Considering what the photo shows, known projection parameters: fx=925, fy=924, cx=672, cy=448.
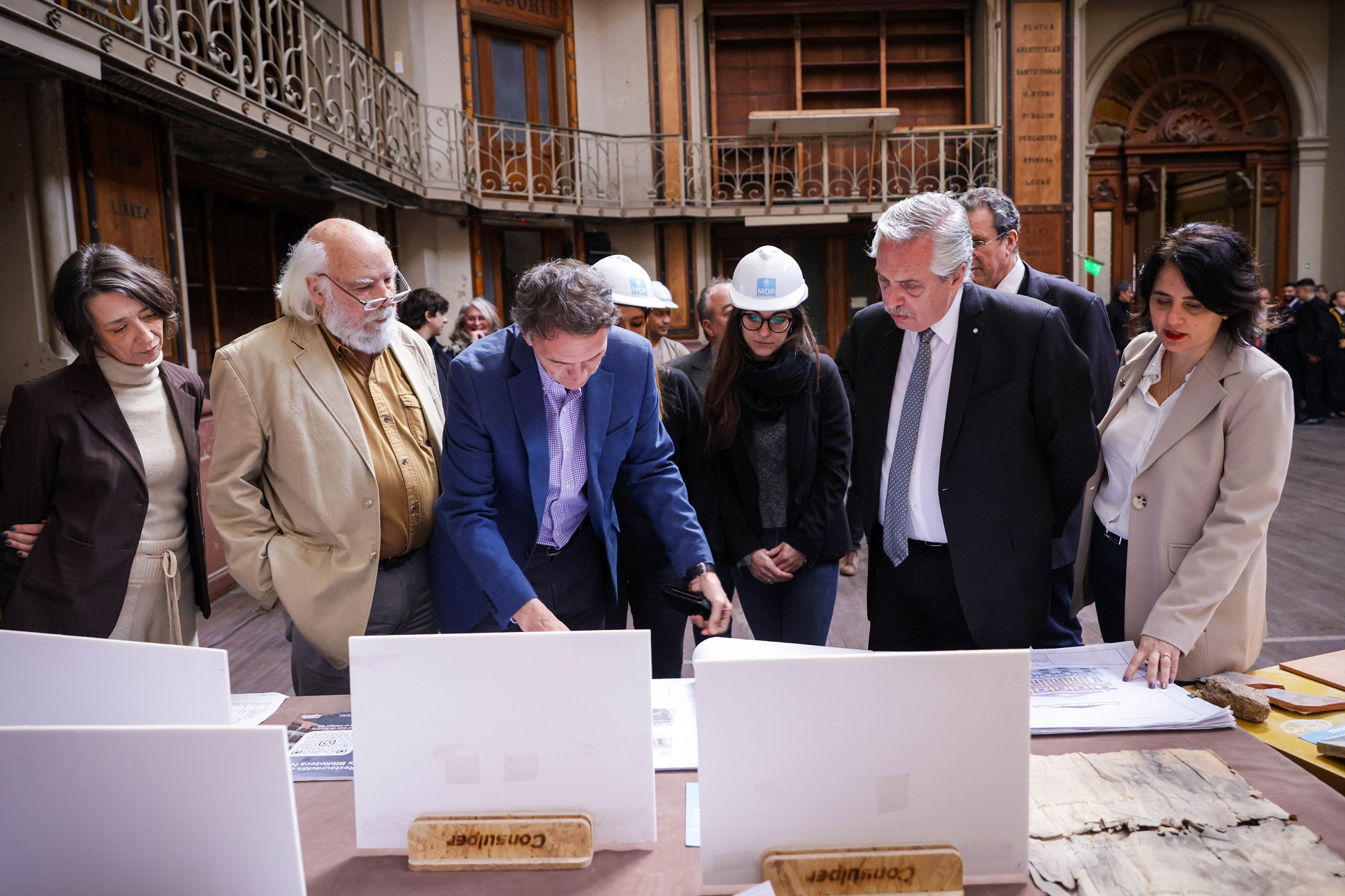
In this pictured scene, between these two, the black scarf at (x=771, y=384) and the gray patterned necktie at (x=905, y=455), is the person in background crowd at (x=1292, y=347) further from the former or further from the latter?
the gray patterned necktie at (x=905, y=455)

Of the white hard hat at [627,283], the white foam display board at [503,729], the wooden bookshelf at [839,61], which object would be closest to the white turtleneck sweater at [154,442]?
the white hard hat at [627,283]

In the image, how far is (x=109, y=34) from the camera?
3.88m

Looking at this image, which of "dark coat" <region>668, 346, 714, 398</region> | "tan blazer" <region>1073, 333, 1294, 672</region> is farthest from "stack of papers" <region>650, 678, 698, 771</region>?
"dark coat" <region>668, 346, 714, 398</region>

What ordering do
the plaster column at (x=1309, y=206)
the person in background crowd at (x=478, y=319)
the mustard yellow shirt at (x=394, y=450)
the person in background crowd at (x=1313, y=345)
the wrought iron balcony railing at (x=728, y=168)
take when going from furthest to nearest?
the plaster column at (x=1309, y=206), the person in background crowd at (x=1313, y=345), the wrought iron balcony railing at (x=728, y=168), the person in background crowd at (x=478, y=319), the mustard yellow shirt at (x=394, y=450)

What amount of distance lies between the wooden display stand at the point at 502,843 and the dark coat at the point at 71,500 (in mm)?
1372

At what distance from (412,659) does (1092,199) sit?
11.9 m

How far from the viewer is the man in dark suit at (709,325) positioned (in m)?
2.76

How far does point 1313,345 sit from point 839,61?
606 centimetres

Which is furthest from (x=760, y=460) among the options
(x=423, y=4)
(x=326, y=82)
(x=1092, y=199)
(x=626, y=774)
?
(x=1092, y=199)

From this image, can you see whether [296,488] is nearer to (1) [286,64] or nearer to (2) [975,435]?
(2) [975,435]

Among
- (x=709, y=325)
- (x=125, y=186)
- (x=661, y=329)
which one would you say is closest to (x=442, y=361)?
(x=661, y=329)

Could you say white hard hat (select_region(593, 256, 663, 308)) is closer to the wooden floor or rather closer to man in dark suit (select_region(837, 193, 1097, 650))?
man in dark suit (select_region(837, 193, 1097, 650))

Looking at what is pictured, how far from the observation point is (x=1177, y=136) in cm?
1107

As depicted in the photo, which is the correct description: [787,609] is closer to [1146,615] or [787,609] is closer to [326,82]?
[1146,615]
